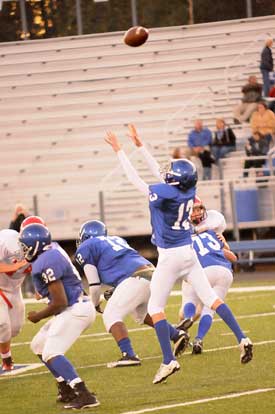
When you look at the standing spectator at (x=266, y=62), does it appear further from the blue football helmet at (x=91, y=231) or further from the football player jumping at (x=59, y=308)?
the football player jumping at (x=59, y=308)

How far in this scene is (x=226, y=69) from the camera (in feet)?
78.7

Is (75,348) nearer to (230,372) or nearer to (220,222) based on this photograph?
(220,222)

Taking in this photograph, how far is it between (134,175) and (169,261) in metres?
0.75

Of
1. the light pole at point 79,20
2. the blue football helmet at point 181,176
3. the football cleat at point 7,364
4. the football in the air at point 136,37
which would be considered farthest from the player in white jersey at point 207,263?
the light pole at point 79,20

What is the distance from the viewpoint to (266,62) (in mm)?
22484

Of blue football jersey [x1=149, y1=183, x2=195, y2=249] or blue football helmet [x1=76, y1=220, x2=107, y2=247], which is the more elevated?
blue football jersey [x1=149, y1=183, x2=195, y2=249]

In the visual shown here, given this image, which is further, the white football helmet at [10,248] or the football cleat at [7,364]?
the football cleat at [7,364]

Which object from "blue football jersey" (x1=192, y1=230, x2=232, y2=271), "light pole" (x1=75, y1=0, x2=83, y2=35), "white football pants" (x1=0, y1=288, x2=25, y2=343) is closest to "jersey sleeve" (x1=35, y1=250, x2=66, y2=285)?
"white football pants" (x1=0, y1=288, x2=25, y2=343)

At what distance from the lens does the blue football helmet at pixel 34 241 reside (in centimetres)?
851

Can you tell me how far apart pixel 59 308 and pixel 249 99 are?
46.6ft

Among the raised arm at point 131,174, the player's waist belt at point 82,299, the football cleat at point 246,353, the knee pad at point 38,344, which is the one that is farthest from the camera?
the raised arm at point 131,174

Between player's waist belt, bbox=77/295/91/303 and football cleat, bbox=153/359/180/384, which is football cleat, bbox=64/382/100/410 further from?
football cleat, bbox=153/359/180/384

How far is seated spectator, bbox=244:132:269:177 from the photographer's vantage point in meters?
20.4

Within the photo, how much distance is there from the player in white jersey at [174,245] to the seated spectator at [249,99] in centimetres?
1274
